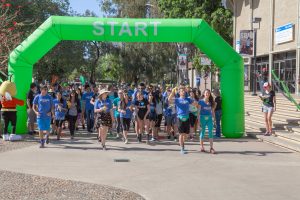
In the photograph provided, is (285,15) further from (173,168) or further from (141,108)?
(173,168)

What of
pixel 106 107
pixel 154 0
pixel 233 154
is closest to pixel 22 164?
pixel 106 107

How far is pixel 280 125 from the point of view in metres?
15.3

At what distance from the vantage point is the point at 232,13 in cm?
3481

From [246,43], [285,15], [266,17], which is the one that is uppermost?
[266,17]

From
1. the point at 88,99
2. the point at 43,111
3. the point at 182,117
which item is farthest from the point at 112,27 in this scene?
the point at 182,117

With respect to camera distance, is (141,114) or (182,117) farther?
(141,114)

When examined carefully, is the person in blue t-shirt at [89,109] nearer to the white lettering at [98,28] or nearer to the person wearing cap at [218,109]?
the white lettering at [98,28]

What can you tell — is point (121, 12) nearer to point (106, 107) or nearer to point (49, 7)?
point (49, 7)

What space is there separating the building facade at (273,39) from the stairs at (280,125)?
3033 millimetres

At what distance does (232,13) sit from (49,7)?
14534mm

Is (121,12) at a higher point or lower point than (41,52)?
higher

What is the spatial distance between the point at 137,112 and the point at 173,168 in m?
4.33

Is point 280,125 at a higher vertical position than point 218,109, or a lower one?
lower

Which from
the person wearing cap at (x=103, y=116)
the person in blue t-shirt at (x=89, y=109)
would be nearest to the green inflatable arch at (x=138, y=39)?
the person in blue t-shirt at (x=89, y=109)
